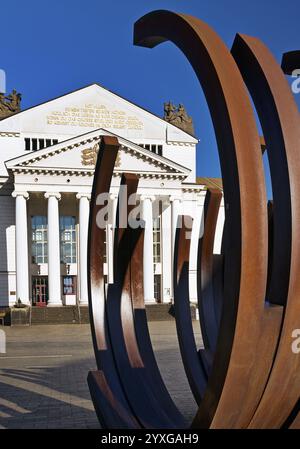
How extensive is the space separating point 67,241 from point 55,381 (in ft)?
86.8

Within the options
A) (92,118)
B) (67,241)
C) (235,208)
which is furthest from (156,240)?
(235,208)

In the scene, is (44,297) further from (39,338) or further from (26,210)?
(39,338)

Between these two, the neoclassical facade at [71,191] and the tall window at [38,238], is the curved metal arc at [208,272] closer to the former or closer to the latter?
the neoclassical facade at [71,191]

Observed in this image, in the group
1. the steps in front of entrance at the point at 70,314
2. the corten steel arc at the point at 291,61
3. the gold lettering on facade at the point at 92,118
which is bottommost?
the steps in front of entrance at the point at 70,314

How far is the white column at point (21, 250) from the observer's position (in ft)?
110

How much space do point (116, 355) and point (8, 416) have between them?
3748 millimetres

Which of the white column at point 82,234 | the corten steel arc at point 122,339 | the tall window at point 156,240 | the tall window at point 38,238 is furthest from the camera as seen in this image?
the tall window at point 156,240

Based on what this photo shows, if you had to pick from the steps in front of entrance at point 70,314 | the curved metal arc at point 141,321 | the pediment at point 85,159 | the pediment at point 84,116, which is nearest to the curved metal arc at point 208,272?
the curved metal arc at point 141,321

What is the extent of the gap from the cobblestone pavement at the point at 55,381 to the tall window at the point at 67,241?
590 inches

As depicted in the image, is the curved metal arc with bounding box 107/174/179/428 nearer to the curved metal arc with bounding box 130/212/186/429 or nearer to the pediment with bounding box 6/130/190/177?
the curved metal arc with bounding box 130/212/186/429

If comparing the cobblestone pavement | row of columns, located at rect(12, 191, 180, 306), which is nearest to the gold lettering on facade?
row of columns, located at rect(12, 191, 180, 306)

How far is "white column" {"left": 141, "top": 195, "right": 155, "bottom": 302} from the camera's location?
3506cm

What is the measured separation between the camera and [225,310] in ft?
11.1
